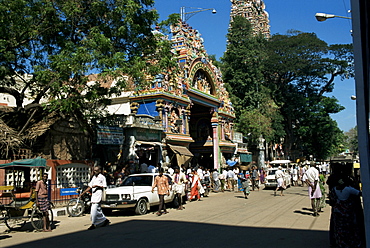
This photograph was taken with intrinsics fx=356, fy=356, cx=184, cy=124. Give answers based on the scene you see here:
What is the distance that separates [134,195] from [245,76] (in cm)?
3292

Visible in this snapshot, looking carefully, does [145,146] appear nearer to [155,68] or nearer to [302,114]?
[155,68]

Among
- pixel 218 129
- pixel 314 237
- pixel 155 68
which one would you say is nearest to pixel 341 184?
pixel 314 237

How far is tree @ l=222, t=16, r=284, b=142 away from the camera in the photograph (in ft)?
142

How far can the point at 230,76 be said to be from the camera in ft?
147

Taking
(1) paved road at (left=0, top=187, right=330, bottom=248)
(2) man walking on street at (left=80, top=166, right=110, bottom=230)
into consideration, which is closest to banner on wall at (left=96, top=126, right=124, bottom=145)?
(1) paved road at (left=0, top=187, right=330, bottom=248)

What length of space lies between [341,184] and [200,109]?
27.1 m

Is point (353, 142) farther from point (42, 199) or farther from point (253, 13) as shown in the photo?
point (42, 199)

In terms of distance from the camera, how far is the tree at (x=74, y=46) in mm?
14086

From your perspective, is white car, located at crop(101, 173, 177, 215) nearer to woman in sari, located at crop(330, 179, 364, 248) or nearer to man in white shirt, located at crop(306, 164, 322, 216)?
man in white shirt, located at crop(306, 164, 322, 216)

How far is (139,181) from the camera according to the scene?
1429 centimetres

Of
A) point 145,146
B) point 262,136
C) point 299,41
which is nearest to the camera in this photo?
point 145,146

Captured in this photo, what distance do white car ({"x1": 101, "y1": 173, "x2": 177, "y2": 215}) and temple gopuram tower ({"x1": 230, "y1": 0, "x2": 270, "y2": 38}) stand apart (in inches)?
2802

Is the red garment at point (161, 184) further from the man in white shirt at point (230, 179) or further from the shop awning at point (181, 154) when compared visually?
the man in white shirt at point (230, 179)

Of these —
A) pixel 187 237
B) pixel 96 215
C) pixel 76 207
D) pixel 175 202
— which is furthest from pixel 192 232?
pixel 175 202
